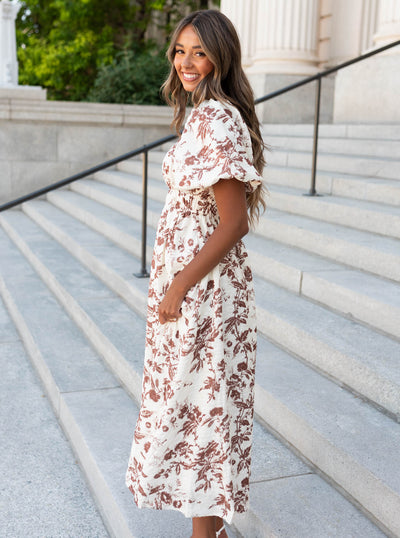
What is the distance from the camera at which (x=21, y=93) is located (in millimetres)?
10016

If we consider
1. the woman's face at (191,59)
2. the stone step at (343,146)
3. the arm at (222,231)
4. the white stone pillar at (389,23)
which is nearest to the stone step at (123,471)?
the arm at (222,231)

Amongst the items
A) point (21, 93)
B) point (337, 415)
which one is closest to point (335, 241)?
point (337, 415)

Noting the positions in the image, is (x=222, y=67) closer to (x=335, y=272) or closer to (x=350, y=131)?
(x=335, y=272)

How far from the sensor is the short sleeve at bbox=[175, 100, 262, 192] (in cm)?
199

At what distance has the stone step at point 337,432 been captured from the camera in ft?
8.11

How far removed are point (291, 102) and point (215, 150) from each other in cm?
830

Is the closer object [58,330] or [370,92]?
[58,330]

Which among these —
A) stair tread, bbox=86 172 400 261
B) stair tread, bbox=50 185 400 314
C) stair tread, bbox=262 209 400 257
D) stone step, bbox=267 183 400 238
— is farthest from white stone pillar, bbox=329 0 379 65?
stair tread, bbox=50 185 400 314

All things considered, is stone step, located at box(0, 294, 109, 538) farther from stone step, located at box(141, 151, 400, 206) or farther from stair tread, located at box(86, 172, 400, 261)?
stone step, located at box(141, 151, 400, 206)

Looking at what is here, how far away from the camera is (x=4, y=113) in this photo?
9.74 meters

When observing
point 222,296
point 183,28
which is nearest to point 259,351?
point 222,296

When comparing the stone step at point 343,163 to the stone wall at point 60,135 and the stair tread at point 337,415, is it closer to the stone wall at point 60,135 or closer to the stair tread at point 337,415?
the stair tread at point 337,415

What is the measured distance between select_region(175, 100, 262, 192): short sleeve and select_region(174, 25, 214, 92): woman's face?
10 cm

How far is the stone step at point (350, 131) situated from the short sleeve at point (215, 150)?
16.1 ft
